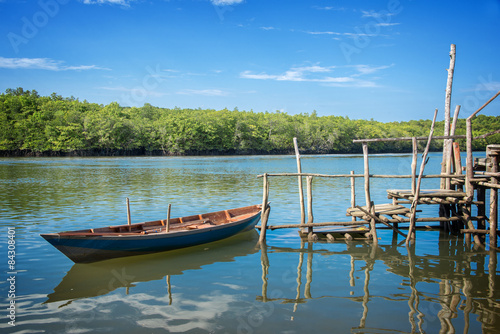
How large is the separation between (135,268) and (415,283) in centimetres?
711

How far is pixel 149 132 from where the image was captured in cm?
10975

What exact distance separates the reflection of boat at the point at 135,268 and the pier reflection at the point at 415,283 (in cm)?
137

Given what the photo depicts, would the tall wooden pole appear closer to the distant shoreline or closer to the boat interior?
the boat interior

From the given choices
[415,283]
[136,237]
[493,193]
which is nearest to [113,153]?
[136,237]

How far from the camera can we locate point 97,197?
77.4ft

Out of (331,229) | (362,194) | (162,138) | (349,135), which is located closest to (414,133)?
(349,135)

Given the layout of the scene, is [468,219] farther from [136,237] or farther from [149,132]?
[149,132]

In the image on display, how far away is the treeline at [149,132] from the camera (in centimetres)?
9481

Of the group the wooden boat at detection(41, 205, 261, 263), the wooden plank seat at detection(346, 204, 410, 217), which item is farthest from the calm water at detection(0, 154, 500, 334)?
the wooden plank seat at detection(346, 204, 410, 217)

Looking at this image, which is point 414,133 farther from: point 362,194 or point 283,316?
point 283,316

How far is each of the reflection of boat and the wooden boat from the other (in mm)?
244

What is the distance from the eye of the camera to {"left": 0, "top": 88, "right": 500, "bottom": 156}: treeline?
311 ft

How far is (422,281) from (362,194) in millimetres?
16410

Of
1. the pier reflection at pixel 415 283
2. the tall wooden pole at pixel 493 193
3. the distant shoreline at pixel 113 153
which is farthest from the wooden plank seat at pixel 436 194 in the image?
the distant shoreline at pixel 113 153
